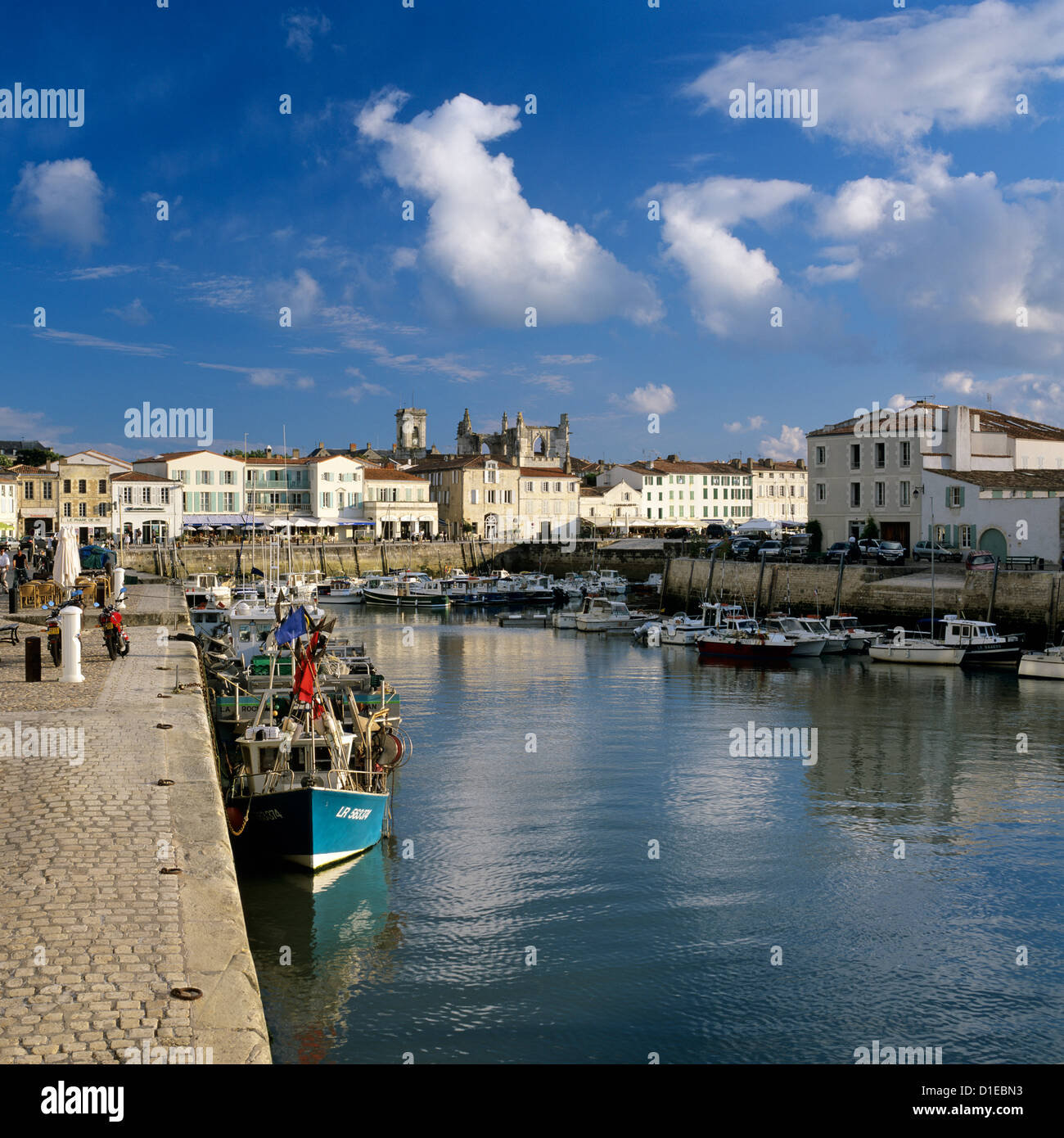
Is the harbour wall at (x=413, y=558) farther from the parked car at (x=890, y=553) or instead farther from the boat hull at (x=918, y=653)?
the boat hull at (x=918, y=653)

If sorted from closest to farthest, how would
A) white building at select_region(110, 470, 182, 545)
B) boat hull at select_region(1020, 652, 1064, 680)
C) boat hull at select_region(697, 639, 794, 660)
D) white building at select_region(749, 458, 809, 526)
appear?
boat hull at select_region(1020, 652, 1064, 680), boat hull at select_region(697, 639, 794, 660), white building at select_region(110, 470, 182, 545), white building at select_region(749, 458, 809, 526)

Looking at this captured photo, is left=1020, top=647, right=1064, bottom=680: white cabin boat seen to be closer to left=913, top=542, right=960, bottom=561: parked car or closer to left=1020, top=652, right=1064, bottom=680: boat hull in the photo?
left=1020, top=652, right=1064, bottom=680: boat hull

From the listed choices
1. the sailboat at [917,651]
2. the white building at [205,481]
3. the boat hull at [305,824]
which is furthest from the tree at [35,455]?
the boat hull at [305,824]

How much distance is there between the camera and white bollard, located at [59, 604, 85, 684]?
20.3m

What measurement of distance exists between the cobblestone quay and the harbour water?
91.5 inches

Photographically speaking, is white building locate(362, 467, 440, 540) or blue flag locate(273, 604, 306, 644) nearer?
blue flag locate(273, 604, 306, 644)

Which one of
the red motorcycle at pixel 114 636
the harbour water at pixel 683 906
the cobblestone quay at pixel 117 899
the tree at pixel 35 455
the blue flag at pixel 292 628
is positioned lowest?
the harbour water at pixel 683 906

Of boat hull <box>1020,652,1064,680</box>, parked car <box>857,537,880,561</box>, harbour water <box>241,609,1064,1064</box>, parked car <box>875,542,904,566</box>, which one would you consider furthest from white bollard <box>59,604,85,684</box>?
parked car <box>857,537,880,561</box>

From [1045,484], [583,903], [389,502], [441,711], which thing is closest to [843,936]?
[583,903]

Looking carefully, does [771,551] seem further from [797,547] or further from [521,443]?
[521,443]

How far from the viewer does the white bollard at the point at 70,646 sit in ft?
66.7

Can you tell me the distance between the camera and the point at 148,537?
3410 inches

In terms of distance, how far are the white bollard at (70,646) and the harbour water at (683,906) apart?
6.62 m

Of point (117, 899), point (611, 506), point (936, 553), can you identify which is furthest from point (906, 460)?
point (117, 899)
